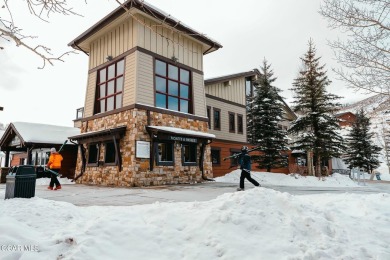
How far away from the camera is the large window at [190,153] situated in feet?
50.8

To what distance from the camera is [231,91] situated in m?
22.8

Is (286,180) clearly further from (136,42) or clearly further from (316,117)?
(136,42)

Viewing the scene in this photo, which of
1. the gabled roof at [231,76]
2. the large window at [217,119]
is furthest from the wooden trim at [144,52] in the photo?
the large window at [217,119]

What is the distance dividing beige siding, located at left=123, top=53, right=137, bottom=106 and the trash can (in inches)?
288

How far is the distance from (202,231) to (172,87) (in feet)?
39.0

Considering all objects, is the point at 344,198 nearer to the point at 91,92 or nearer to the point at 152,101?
the point at 152,101

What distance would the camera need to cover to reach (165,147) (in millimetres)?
14516

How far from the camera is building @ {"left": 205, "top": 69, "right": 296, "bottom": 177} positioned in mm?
20750

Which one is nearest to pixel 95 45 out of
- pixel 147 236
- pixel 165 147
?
pixel 165 147

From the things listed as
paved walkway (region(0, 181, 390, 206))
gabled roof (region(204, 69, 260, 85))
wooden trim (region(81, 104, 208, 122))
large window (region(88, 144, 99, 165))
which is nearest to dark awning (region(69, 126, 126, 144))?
large window (region(88, 144, 99, 165))

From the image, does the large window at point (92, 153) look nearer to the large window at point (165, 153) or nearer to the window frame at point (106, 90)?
the window frame at point (106, 90)

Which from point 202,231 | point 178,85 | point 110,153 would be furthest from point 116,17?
point 202,231

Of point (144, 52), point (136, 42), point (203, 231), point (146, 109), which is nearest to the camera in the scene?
point (203, 231)

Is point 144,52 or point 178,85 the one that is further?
point 178,85
